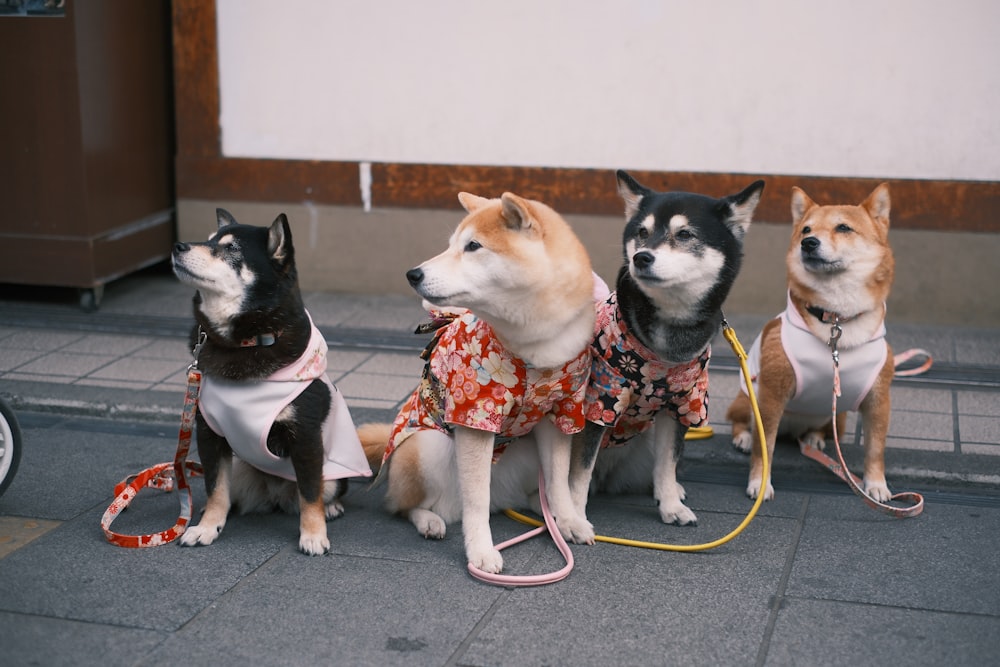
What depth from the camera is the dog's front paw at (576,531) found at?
11.8 ft

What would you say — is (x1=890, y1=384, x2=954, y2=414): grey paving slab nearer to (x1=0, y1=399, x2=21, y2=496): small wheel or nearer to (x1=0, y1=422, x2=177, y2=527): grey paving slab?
(x1=0, y1=422, x2=177, y2=527): grey paving slab

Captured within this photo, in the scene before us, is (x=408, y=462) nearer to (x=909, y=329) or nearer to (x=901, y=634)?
(x=901, y=634)

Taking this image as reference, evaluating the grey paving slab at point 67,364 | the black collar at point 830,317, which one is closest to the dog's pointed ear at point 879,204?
the black collar at point 830,317

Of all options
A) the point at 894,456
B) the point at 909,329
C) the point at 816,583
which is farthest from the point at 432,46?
the point at 816,583

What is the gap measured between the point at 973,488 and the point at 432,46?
4060 millimetres

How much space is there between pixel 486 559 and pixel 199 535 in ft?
3.21

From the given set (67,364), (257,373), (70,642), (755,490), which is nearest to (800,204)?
(755,490)

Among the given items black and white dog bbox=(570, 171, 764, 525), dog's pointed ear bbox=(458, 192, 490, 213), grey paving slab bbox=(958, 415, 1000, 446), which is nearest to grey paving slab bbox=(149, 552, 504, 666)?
black and white dog bbox=(570, 171, 764, 525)

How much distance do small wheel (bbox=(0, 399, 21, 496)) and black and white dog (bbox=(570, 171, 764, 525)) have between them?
1.93 m

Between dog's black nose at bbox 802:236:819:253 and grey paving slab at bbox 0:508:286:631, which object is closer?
grey paving slab at bbox 0:508:286:631

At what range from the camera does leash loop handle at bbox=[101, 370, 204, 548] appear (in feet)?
11.6

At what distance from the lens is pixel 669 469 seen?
149 inches

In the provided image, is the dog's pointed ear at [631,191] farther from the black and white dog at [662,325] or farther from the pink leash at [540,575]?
the pink leash at [540,575]

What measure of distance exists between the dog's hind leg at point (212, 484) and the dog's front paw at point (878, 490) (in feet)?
7.63
